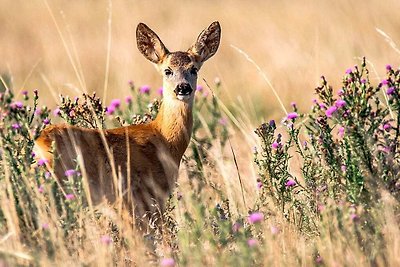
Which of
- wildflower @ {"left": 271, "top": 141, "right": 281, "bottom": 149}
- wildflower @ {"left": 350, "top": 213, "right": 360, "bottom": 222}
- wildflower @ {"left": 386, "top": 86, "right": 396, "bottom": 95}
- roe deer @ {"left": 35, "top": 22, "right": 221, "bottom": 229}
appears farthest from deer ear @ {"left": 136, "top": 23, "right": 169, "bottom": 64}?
wildflower @ {"left": 350, "top": 213, "right": 360, "bottom": 222}

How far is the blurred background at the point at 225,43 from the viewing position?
1221cm

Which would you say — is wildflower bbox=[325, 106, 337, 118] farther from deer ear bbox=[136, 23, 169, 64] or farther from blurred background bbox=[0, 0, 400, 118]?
blurred background bbox=[0, 0, 400, 118]

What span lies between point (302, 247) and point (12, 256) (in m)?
1.51

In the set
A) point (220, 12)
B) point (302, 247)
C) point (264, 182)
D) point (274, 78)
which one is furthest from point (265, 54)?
point (302, 247)

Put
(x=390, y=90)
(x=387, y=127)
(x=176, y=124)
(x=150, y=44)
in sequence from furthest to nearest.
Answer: (x=150, y=44), (x=176, y=124), (x=387, y=127), (x=390, y=90)

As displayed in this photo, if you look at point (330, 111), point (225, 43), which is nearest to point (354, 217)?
point (330, 111)

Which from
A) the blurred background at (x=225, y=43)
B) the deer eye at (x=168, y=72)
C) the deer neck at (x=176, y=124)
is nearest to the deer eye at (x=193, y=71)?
the deer eye at (x=168, y=72)

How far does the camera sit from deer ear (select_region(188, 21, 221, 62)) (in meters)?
7.41

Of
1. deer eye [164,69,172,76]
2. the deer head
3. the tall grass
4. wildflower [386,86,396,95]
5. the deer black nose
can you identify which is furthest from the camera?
deer eye [164,69,172,76]

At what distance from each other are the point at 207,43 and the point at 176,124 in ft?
3.24

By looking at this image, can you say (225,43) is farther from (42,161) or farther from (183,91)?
(42,161)

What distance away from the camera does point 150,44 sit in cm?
727

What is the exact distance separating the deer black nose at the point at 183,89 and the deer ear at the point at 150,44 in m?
0.57

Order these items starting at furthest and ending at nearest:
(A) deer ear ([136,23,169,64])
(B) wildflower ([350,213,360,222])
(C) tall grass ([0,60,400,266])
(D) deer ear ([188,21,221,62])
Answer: (D) deer ear ([188,21,221,62]) < (A) deer ear ([136,23,169,64]) < (B) wildflower ([350,213,360,222]) < (C) tall grass ([0,60,400,266])
